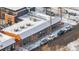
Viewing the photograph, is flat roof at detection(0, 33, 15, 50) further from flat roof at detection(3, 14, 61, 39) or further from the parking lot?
the parking lot

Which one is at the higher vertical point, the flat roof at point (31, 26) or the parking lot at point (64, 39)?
the flat roof at point (31, 26)

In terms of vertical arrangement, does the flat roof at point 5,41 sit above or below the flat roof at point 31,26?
below

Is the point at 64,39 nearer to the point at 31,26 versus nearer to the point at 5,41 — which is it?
the point at 31,26

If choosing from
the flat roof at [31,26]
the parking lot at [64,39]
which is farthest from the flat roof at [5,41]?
the parking lot at [64,39]

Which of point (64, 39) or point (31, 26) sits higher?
point (31, 26)

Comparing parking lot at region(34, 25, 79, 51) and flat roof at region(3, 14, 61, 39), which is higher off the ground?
flat roof at region(3, 14, 61, 39)

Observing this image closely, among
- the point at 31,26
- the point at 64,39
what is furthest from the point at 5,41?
the point at 64,39

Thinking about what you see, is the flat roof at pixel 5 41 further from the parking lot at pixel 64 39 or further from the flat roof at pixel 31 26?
the parking lot at pixel 64 39

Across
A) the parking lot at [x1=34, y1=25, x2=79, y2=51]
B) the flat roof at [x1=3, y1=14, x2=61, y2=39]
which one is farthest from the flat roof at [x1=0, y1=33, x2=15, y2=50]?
the parking lot at [x1=34, y1=25, x2=79, y2=51]
